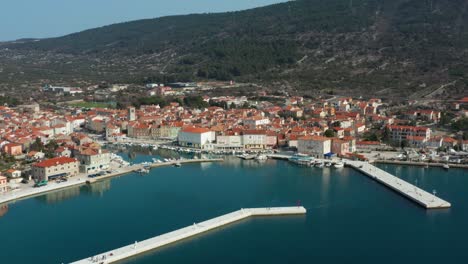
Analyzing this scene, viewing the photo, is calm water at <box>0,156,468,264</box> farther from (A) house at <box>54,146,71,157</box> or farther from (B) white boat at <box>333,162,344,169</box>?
(A) house at <box>54,146,71,157</box>

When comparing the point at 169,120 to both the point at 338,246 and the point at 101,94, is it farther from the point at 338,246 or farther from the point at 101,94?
the point at 338,246

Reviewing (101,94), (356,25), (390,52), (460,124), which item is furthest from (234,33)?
(460,124)

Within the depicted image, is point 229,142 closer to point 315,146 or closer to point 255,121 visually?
point 255,121

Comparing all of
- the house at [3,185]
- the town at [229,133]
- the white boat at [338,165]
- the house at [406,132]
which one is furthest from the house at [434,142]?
the house at [3,185]

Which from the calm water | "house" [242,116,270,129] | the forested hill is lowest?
the calm water

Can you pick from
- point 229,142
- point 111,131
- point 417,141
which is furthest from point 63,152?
point 417,141

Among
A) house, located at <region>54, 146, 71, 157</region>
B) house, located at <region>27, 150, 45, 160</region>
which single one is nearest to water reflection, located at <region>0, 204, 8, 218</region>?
house, located at <region>54, 146, 71, 157</region>
